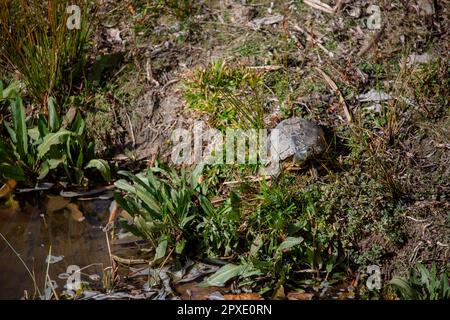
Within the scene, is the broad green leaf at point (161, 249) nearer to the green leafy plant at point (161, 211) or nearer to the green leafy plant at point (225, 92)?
the green leafy plant at point (161, 211)

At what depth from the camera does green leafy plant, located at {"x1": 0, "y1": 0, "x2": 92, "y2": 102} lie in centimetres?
427

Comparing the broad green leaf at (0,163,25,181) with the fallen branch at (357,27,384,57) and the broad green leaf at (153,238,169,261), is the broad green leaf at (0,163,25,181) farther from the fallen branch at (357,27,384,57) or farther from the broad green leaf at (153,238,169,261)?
the fallen branch at (357,27,384,57)

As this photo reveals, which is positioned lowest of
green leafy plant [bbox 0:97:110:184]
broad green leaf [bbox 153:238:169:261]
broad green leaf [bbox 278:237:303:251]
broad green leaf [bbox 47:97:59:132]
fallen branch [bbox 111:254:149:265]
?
fallen branch [bbox 111:254:149:265]

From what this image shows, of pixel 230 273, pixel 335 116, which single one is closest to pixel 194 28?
pixel 335 116

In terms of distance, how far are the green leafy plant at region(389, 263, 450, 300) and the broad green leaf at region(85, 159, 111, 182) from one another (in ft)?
7.04

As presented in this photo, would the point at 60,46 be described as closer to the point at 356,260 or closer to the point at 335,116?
the point at 335,116

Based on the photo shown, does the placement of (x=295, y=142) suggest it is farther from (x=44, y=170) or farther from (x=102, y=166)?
(x=44, y=170)

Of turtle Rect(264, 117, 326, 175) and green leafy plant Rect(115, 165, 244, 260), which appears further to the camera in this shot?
turtle Rect(264, 117, 326, 175)

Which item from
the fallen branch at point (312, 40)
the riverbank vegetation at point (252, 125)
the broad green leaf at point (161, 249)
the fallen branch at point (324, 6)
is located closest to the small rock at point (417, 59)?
the riverbank vegetation at point (252, 125)

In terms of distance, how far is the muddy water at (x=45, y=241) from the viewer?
144 inches

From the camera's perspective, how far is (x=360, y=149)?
→ 396 cm

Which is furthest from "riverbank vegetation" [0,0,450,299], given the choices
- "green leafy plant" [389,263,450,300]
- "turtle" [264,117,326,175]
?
"turtle" [264,117,326,175]
